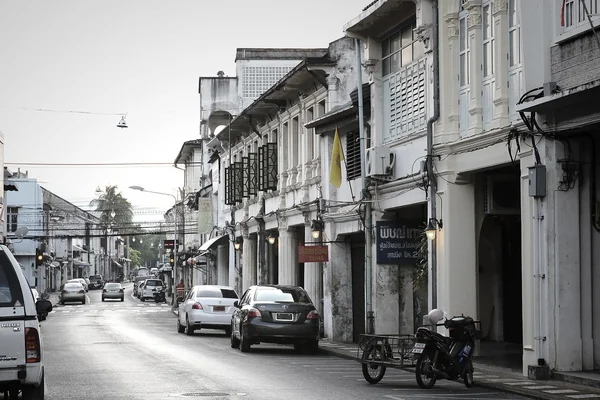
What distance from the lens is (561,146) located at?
17.6 metres

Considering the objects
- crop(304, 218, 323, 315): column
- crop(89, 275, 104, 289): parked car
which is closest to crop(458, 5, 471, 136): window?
crop(304, 218, 323, 315): column

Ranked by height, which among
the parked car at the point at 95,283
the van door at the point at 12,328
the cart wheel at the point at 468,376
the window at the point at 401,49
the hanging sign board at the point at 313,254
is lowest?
the parked car at the point at 95,283

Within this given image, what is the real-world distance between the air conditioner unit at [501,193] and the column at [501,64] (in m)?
2.64

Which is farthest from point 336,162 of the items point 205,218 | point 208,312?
point 205,218

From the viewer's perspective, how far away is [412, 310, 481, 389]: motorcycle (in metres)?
16.4

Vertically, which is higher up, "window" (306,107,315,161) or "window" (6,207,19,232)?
"window" (306,107,315,161)

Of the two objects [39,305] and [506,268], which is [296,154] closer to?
[506,268]

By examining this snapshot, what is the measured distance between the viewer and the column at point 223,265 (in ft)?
175

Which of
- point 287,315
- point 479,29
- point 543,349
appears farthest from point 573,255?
point 287,315

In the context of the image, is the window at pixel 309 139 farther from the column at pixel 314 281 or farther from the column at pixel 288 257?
the column at pixel 288 257

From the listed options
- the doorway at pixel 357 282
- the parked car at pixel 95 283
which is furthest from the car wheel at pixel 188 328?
the parked car at pixel 95 283

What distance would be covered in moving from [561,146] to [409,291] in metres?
9.49

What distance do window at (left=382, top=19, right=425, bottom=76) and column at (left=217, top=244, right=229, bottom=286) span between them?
28.1 meters

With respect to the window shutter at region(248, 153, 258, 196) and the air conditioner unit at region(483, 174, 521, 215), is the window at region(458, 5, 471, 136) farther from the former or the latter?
the window shutter at region(248, 153, 258, 196)
